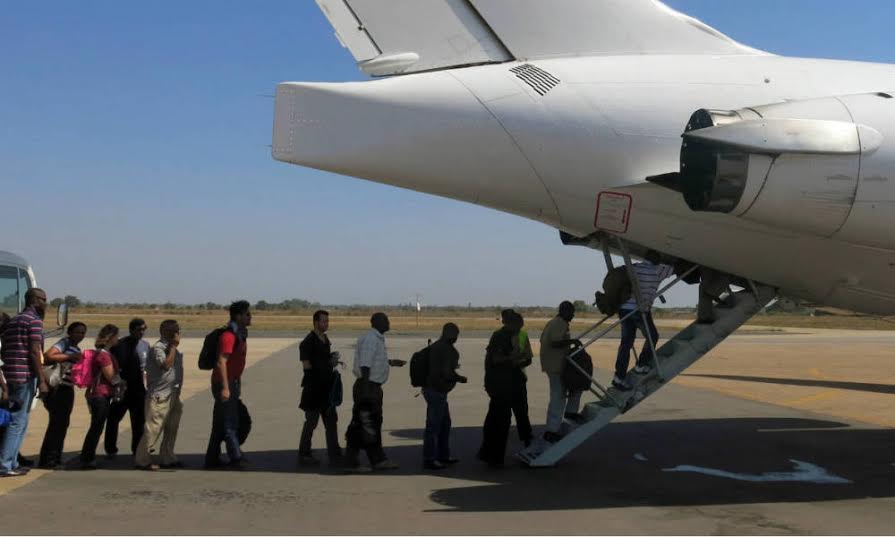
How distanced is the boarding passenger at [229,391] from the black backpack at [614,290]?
424cm

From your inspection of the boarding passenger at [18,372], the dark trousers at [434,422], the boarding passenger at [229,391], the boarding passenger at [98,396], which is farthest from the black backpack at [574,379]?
the boarding passenger at [18,372]

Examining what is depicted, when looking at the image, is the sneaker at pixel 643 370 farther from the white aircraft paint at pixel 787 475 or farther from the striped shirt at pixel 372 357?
the striped shirt at pixel 372 357

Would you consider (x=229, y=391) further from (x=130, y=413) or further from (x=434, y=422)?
(x=434, y=422)

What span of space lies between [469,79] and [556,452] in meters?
4.31

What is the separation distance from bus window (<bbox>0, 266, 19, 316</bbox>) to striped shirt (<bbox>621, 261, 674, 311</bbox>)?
9541 mm

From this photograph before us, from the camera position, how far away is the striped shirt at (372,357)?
371 inches

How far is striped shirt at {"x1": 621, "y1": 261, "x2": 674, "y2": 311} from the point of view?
9.77 m

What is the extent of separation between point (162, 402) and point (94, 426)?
815mm

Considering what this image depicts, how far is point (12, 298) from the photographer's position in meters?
13.1

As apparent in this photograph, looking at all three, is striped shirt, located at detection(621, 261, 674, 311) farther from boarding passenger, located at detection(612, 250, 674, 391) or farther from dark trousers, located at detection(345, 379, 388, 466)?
dark trousers, located at detection(345, 379, 388, 466)

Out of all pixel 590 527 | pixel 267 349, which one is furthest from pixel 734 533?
pixel 267 349

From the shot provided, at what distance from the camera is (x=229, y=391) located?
9.49 metres

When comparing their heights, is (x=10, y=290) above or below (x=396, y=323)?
above

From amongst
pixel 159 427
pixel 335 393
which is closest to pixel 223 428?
pixel 159 427
